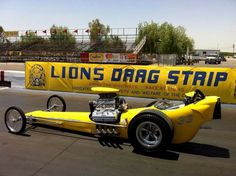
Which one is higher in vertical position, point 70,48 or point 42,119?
point 70,48

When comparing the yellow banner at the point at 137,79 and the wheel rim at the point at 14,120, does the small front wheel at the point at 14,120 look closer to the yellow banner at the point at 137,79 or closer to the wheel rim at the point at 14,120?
the wheel rim at the point at 14,120

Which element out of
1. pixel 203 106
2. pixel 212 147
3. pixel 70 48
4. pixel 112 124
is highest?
pixel 70 48

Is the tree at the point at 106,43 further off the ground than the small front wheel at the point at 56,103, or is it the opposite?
the tree at the point at 106,43

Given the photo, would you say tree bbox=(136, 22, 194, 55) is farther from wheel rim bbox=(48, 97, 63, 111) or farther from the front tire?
the front tire

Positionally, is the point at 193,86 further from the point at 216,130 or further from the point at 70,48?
the point at 70,48

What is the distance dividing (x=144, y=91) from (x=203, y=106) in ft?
21.0

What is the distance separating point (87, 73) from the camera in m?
12.7

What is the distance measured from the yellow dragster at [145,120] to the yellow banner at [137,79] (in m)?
5.29

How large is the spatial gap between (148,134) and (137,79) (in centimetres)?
642

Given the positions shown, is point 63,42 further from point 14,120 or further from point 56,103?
point 14,120

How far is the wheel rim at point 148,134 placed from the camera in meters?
5.38

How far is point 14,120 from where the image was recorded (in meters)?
6.80

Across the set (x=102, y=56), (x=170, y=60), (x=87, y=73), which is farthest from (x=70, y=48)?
(x=87, y=73)

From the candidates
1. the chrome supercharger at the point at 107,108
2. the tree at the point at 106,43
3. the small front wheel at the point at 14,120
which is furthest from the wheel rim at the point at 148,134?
the tree at the point at 106,43
